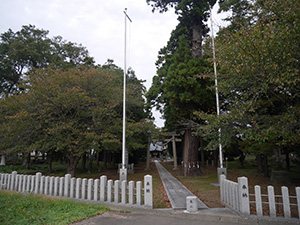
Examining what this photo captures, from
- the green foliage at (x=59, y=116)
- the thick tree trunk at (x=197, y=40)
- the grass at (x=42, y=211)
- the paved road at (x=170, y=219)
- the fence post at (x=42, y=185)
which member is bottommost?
the paved road at (x=170, y=219)

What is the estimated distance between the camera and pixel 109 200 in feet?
22.9

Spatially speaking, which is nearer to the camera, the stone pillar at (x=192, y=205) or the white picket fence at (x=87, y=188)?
the stone pillar at (x=192, y=205)

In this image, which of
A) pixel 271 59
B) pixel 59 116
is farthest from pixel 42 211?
pixel 271 59

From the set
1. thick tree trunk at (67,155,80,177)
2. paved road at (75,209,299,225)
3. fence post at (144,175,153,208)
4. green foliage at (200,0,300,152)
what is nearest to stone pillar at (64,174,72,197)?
paved road at (75,209,299,225)

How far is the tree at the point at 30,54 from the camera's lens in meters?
21.3

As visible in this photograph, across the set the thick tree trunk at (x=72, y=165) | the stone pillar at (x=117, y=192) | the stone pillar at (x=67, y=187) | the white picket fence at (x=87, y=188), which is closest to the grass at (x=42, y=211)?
the stone pillar at (x=117, y=192)

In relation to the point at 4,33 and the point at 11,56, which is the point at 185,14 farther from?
the point at 4,33

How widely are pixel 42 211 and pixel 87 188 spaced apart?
2.01 metres

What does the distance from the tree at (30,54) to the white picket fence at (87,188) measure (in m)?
14.1

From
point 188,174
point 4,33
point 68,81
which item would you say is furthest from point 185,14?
point 4,33

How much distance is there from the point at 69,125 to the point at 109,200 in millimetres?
5891

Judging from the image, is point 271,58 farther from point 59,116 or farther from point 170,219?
point 59,116

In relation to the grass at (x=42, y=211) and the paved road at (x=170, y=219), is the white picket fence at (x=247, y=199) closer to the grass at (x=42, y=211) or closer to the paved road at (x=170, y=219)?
the paved road at (x=170, y=219)

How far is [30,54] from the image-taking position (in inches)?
836
